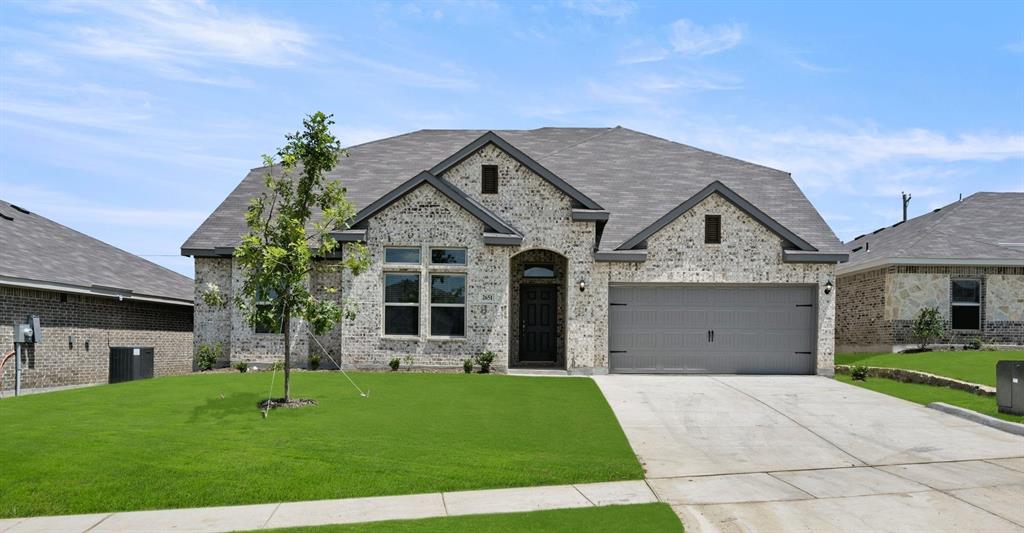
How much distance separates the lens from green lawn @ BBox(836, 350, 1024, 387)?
19344mm

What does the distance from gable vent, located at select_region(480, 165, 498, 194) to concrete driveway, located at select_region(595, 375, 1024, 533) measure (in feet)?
20.7

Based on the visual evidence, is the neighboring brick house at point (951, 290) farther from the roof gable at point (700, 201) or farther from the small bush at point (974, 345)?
the roof gable at point (700, 201)

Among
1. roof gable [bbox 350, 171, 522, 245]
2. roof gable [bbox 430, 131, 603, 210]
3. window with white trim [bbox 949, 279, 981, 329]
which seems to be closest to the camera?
roof gable [bbox 350, 171, 522, 245]

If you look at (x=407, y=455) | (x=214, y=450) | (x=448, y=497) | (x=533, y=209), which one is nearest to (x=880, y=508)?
(x=448, y=497)

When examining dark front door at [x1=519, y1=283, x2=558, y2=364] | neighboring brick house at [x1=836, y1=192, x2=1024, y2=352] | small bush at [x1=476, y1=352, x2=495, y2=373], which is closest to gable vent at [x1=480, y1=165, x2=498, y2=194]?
dark front door at [x1=519, y1=283, x2=558, y2=364]

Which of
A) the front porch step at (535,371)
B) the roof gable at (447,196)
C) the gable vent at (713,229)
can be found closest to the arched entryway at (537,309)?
the front porch step at (535,371)

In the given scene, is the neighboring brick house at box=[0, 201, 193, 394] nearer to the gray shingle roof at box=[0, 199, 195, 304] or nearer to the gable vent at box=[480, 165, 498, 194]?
the gray shingle roof at box=[0, 199, 195, 304]

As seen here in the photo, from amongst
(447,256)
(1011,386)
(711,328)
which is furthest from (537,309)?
(1011,386)

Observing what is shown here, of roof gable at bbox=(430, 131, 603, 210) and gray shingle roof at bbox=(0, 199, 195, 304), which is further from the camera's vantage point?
roof gable at bbox=(430, 131, 603, 210)

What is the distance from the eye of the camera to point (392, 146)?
28422mm

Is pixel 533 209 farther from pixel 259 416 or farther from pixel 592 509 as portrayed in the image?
pixel 592 509

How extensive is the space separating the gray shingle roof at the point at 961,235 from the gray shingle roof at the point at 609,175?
412cm

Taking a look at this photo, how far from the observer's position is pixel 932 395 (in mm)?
17531

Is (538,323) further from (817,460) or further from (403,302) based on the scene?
(817,460)
